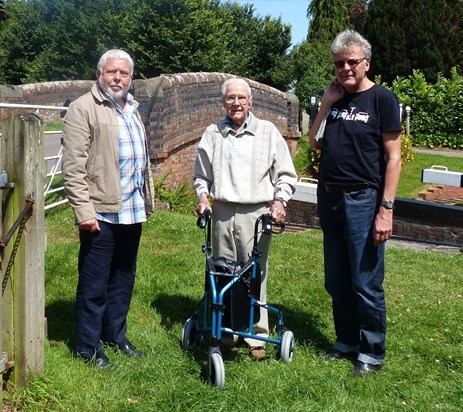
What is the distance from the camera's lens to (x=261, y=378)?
164 inches

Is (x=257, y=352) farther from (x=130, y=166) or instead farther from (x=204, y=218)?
(x=130, y=166)

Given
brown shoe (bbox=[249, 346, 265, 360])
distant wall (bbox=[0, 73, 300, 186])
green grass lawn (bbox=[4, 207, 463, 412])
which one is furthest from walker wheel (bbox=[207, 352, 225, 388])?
distant wall (bbox=[0, 73, 300, 186])

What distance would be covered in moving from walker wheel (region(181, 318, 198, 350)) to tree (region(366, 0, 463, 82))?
28596 millimetres

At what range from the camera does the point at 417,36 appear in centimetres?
3169

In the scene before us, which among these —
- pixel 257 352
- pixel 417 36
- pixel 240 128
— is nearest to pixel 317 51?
pixel 417 36

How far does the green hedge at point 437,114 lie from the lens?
23891mm

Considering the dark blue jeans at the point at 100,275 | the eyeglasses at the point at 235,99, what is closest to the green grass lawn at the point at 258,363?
the dark blue jeans at the point at 100,275

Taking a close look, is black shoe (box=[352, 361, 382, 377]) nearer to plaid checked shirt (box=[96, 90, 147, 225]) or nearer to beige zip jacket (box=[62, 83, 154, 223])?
plaid checked shirt (box=[96, 90, 147, 225])

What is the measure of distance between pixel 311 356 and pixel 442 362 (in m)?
0.84

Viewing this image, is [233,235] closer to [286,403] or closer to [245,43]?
[286,403]

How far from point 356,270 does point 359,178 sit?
57 centimetres

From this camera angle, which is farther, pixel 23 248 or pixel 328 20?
pixel 328 20

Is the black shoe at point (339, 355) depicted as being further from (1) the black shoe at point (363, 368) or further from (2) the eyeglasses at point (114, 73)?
(2) the eyeglasses at point (114, 73)

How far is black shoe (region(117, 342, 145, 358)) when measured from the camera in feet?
14.8
